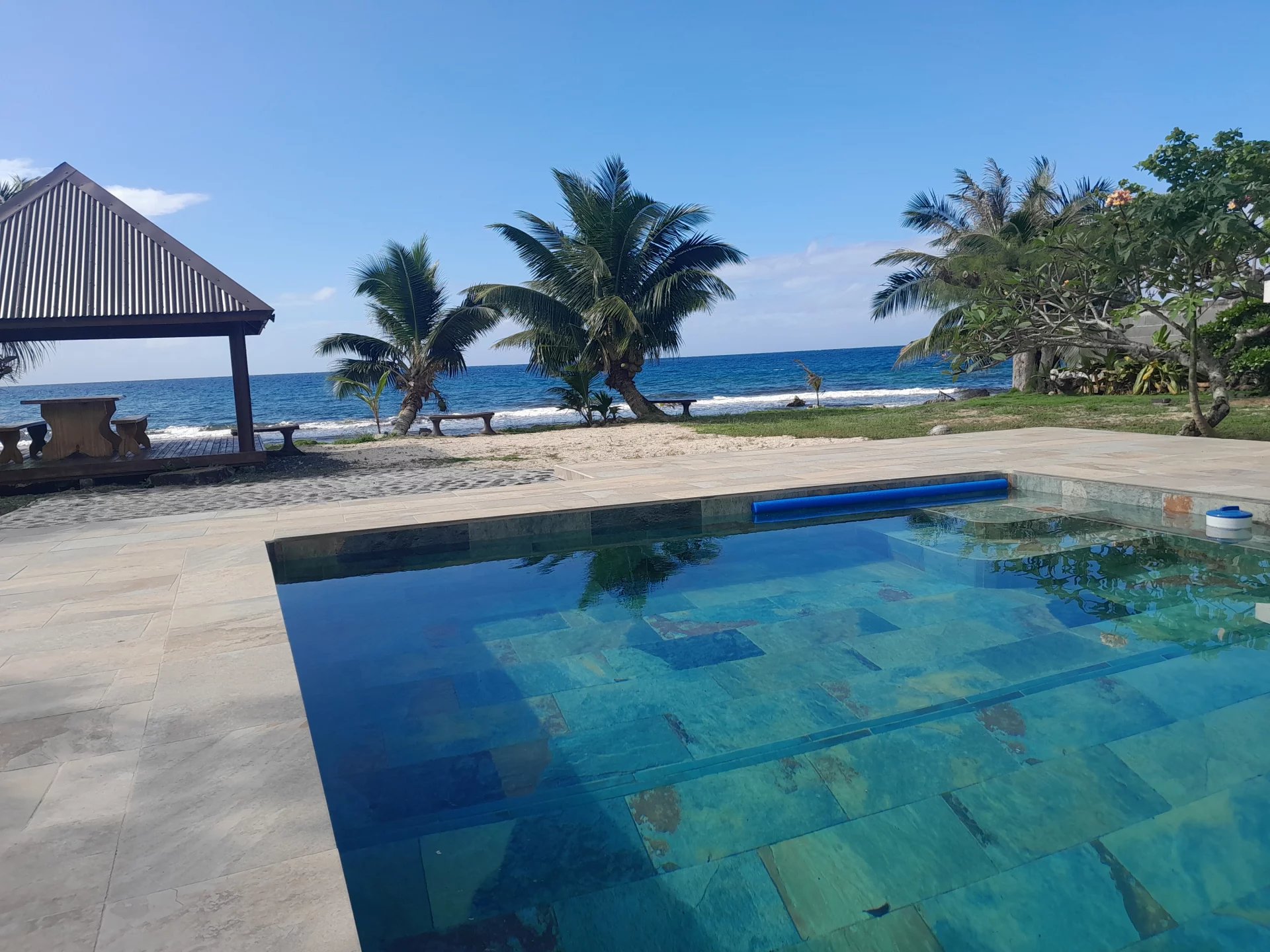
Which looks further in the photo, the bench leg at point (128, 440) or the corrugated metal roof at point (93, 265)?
the bench leg at point (128, 440)

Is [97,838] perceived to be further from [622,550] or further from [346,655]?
[622,550]

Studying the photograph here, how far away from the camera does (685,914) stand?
272cm

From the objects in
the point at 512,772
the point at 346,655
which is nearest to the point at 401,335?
the point at 346,655

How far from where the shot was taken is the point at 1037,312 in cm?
1194

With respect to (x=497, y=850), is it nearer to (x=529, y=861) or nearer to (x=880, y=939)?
(x=529, y=861)

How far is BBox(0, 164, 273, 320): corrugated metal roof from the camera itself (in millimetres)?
10828

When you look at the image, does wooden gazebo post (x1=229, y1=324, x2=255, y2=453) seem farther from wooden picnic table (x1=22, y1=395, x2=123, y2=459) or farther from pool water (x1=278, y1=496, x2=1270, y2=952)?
pool water (x1=278, y1=496, x2=1270, y2=952)

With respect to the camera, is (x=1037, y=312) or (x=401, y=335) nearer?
(x=1037, y=312)

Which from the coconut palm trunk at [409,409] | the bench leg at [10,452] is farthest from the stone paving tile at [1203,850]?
the coconut palm trunk at [409,409]

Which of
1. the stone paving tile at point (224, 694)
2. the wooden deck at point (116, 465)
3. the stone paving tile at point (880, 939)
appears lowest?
the stone paving tile at point (880, 939)

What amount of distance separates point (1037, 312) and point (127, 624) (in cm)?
1173

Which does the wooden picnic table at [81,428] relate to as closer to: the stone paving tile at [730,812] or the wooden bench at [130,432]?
the wooden bench at [130,432]

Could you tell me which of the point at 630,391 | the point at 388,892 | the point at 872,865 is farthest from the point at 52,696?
the point at 630,391

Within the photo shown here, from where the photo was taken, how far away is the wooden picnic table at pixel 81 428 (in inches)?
439
